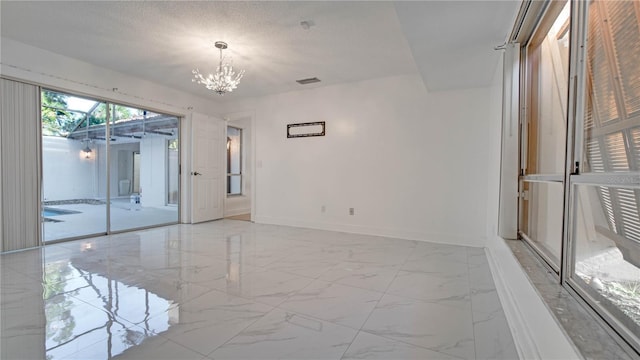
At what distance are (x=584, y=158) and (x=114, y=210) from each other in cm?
568

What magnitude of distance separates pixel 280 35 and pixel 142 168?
409 centimetres

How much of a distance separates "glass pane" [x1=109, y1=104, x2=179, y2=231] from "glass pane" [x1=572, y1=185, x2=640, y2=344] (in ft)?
18.0

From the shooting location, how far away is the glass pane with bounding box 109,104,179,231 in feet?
15.3

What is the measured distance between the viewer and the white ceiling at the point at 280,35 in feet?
7.68

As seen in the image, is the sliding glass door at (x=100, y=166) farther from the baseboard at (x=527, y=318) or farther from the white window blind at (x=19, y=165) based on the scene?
the baseboard at (x=527, y=318)

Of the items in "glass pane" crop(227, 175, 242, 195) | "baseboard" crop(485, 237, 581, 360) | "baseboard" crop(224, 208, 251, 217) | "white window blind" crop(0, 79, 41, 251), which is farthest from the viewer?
"glass pane" crop(227, 175, 242, 195)

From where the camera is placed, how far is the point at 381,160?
447cm

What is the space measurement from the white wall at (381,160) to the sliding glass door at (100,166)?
198 centimetres

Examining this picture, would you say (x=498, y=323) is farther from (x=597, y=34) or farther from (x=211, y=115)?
(x=211, y=115)

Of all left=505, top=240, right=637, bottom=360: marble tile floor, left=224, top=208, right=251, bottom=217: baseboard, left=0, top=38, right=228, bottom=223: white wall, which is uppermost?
left=0, top=38, right=228, bottom=223: white wall

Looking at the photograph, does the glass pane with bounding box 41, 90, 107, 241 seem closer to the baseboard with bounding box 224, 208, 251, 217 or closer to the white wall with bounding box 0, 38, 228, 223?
the white wall with bounding box 0, 38, 228, 223

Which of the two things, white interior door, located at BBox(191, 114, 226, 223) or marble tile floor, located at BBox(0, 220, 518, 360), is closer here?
marble tile floor, located at BBox(0, 220, 518, 360)

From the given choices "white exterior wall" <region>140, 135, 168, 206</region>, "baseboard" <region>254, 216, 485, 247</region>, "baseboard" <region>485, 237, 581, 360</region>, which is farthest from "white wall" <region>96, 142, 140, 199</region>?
"baseboard" <region>485, 237, 581, 360</region>

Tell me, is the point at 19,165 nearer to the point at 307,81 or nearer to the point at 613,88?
the point at 307,81
